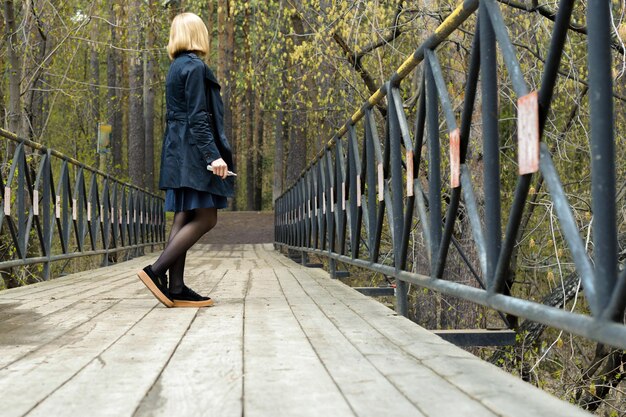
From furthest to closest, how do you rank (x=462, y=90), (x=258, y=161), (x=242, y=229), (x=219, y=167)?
(x=258, y=161) < (x=242, y=229) < (x=462, y=90) < (x=219, y=167)

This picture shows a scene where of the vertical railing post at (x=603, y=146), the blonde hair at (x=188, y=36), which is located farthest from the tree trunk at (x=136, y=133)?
the vertical railing post at (x=603, y=146)

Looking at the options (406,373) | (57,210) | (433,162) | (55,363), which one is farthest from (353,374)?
(57,210)

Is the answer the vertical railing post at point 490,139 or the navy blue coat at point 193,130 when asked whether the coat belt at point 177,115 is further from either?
the vertical railing post at point 490,139

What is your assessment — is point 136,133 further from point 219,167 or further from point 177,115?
point 219,167

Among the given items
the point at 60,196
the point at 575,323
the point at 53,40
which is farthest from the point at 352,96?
the point at 575,323

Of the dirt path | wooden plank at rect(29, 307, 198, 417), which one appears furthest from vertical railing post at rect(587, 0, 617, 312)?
the dirt path

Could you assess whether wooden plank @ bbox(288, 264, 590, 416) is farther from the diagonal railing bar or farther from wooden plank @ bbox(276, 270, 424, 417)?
the diagonal railing bar

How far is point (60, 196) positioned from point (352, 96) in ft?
12.4

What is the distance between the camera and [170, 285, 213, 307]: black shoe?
457 centimetres

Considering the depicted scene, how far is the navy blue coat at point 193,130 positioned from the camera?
446 cm

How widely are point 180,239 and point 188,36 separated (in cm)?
109

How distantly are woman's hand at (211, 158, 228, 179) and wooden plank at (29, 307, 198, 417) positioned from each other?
42.4 inches

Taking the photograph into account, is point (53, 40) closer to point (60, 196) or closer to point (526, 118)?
point (60, 196)

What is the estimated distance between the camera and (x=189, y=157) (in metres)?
4.52
